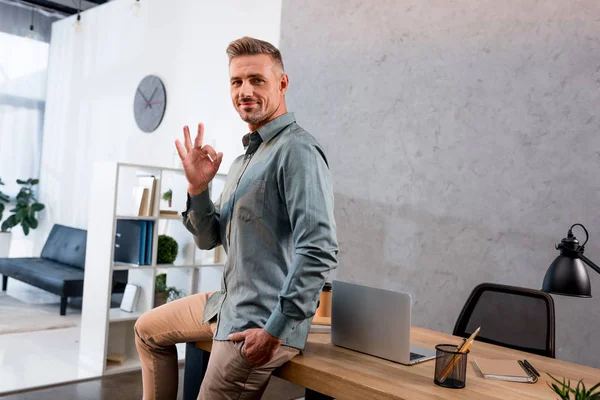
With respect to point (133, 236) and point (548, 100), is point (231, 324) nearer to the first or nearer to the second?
point (548, 100)

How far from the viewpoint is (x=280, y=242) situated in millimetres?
1701

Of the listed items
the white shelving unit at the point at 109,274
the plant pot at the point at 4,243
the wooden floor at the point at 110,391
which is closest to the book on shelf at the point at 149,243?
the white shelving unit at the point at 109,274

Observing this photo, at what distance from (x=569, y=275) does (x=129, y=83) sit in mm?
5654

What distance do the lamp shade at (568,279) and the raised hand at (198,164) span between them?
1057mm

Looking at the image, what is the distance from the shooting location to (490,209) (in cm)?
325

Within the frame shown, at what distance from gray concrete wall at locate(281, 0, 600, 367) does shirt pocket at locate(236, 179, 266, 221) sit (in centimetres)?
190

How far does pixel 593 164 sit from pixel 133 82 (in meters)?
4.91

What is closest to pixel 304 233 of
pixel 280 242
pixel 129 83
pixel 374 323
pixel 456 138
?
pixel 280 242

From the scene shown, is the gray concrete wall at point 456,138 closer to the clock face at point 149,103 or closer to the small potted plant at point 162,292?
the small potted plant at point 162,292

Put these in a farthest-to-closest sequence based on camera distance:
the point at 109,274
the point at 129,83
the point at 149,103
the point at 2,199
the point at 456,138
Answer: the point at 2,199, the point at 129,83, the point at 149,103, the point at 109,274, the point at 456,138

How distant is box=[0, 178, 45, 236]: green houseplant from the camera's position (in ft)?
25.3

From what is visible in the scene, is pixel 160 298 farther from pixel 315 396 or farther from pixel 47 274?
pixel 315 396

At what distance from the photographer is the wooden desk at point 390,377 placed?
1.37 metres

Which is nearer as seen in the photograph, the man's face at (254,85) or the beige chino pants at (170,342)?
the beige chino pants at (170,342)
